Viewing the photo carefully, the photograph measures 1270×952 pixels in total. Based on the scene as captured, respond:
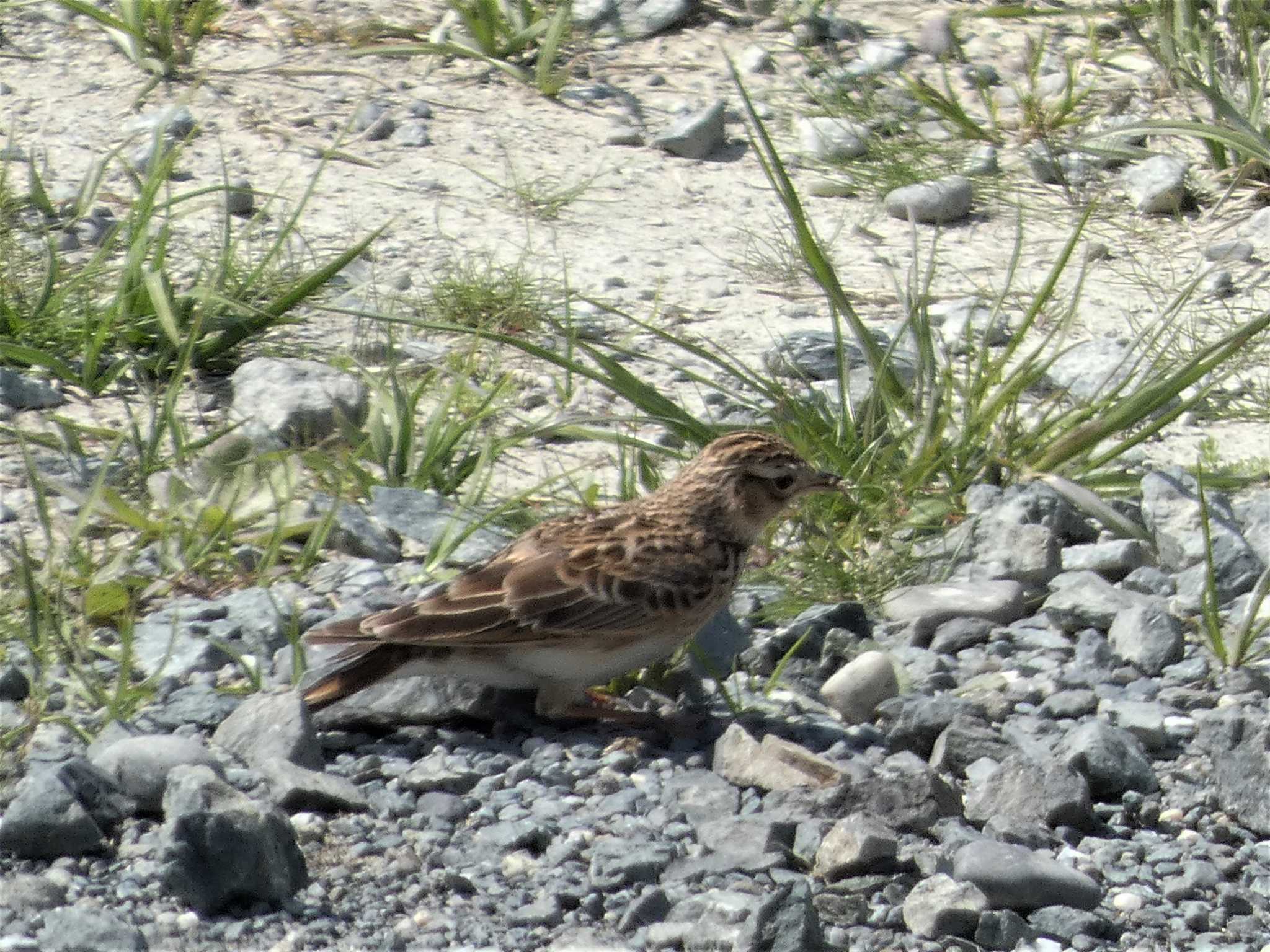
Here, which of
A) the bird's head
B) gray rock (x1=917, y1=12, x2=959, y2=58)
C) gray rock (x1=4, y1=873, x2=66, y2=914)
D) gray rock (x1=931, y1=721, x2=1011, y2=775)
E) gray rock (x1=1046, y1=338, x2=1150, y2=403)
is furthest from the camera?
gray rock (x1=917, y1=12, x2=959, y2=58)

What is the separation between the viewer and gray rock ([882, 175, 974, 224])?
332 inches

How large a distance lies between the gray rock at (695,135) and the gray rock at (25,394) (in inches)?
134

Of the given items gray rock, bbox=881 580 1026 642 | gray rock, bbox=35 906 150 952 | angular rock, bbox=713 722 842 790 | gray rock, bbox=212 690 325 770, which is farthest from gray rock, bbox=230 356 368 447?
gray rock, bbox=35 906 150 952

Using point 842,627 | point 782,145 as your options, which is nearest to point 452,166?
point 782,145

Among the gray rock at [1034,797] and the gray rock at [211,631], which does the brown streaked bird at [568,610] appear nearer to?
the gray rock at [211,631]

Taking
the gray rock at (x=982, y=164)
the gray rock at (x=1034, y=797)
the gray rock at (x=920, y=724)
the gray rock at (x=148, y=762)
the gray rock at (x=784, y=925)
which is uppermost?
the gray rock at (x=784, y=925)

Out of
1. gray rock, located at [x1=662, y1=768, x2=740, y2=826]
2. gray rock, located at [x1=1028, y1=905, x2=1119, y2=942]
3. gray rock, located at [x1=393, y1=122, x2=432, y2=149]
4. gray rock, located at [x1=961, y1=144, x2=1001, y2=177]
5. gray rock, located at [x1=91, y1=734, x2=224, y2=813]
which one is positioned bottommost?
gray rock, located at [x1=961, y1=144, x2=1001, y2=177]

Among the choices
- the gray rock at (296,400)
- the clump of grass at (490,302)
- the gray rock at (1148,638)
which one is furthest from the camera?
the clump of grass at (490,302)

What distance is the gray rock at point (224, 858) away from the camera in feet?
12.8

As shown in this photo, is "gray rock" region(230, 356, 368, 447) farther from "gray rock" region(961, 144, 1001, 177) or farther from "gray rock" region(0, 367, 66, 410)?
"gray rock" region(961, 144, 1001, 177)

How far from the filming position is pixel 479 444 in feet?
21.0

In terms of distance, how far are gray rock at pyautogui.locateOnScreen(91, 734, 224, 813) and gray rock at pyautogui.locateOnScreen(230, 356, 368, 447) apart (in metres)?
2.00

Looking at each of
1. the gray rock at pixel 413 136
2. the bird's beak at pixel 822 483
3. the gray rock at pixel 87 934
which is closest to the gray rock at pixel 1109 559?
the bird's beak at pixel 822 483

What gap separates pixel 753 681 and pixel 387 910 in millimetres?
1500
